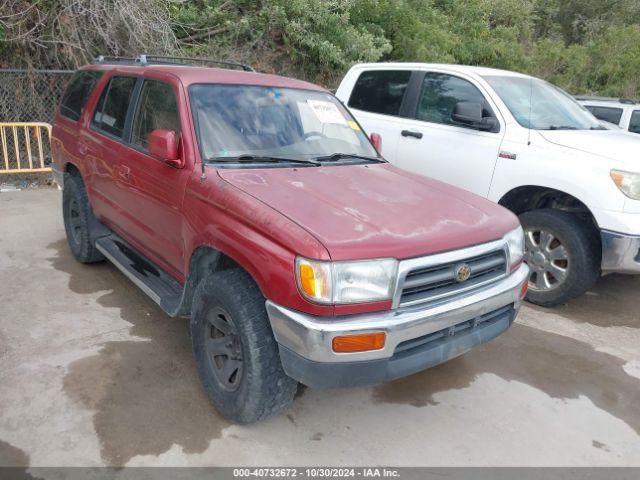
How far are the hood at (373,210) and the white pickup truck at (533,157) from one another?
1.51m

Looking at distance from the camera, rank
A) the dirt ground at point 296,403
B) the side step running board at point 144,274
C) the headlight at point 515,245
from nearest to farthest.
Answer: the dirt ground at point 296,403, the headlight at point 515,245, the side step running board at point 144,274

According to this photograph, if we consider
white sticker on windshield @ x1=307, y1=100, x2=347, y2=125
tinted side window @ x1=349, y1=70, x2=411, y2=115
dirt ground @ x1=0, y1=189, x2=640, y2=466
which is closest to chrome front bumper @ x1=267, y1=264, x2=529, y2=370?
dirt ground @ x1=0, y1=189, x2=640, y2=466

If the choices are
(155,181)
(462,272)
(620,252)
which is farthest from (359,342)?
(620,252)

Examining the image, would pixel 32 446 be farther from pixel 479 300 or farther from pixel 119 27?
pixel 119 27

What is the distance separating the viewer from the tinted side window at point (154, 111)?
333 centimetres

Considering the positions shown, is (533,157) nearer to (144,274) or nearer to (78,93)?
(144,274)

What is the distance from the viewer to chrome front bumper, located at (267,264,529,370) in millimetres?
2258

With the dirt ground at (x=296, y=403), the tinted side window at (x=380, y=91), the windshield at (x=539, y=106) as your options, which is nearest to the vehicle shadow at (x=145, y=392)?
the dirt ground at (x=296, y=403)

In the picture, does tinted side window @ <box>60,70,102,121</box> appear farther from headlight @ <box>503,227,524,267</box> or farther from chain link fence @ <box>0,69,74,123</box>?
headlight @ <box>503,227,524,267</box>

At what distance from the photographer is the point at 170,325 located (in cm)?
387

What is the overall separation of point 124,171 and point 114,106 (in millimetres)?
694

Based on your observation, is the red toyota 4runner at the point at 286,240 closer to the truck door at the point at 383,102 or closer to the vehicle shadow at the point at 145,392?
the vehicle shadow at the point at 145,392

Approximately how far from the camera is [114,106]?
13.6ft

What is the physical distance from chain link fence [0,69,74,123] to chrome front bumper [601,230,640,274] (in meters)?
7.79
